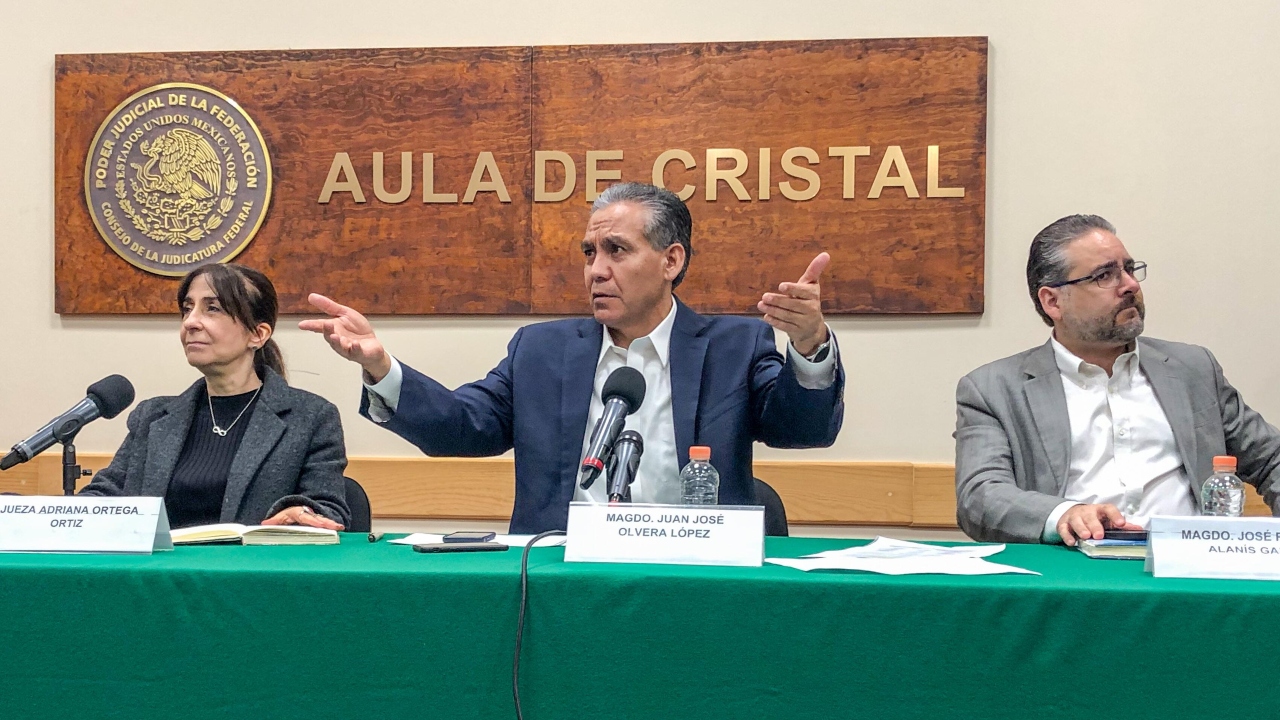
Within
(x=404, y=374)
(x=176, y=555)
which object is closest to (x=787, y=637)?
(x=176, y=555)

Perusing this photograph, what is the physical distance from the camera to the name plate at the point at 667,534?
4.73ft

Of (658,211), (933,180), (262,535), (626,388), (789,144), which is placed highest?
(789,144)

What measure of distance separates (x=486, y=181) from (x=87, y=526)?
6.76ft

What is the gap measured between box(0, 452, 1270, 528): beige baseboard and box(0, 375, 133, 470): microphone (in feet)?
4.16

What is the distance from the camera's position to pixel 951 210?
327cm

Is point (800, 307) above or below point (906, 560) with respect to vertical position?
above

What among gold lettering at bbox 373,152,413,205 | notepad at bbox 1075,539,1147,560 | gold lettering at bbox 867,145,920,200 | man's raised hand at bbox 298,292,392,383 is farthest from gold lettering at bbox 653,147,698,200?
notepad at bbox 1075,539,1147,560

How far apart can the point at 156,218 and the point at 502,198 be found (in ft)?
3.77

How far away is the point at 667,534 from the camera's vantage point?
1.48m

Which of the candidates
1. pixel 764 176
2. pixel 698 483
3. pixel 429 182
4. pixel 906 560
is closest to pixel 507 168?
pixel 429 182

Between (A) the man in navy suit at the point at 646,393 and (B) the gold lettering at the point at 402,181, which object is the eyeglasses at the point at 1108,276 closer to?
(A) the man in navy suit at the point at 646,393

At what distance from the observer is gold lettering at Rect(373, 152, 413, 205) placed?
349 centimetres

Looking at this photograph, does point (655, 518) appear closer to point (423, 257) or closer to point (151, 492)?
point (151, 492)

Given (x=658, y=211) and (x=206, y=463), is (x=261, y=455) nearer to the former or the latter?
(x=206, y=463)
